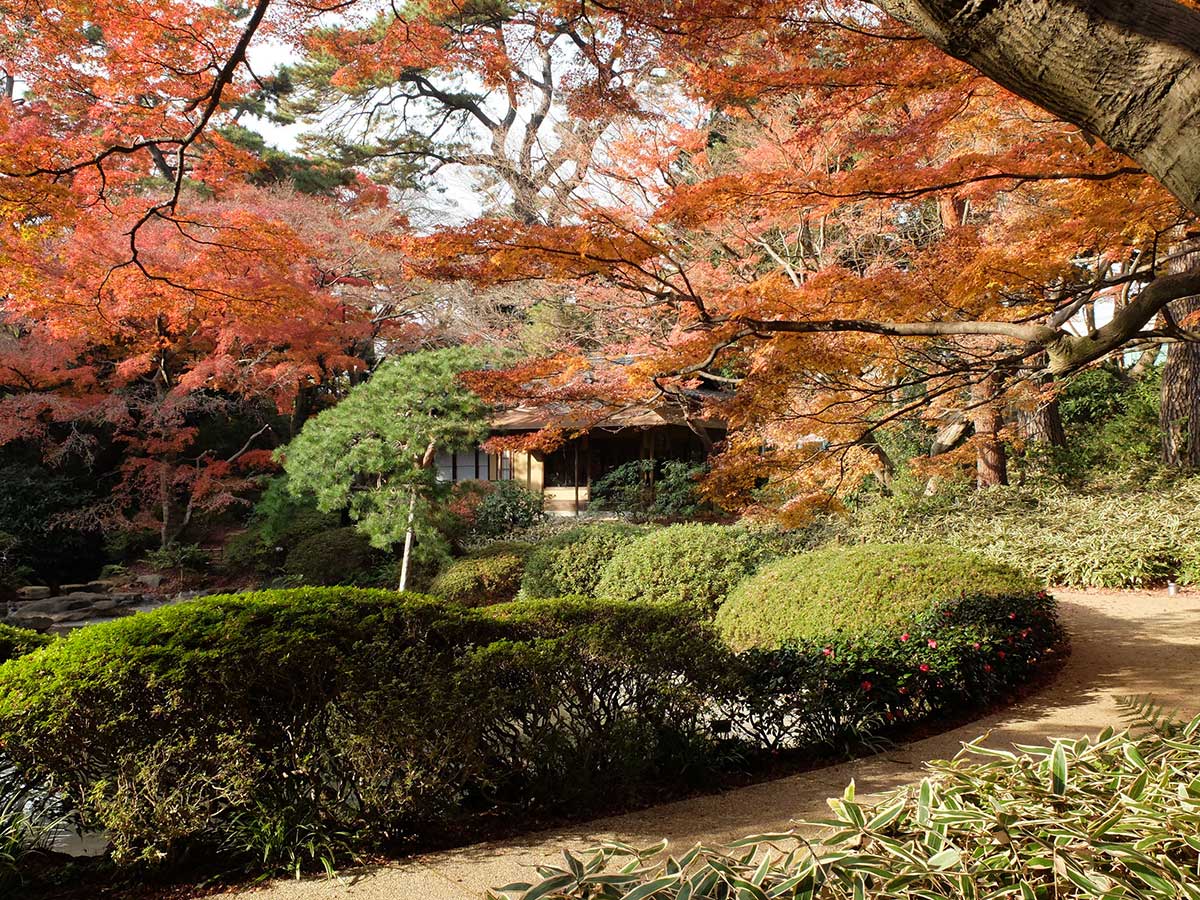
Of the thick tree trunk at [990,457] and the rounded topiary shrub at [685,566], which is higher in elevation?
the thick tree trunk at [990,457]

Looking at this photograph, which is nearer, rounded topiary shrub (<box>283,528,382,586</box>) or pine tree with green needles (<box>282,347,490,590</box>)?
pine tree with green needles (<box>282,347,490,590</box>)

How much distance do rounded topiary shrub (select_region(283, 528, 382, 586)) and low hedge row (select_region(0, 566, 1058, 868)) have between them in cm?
966

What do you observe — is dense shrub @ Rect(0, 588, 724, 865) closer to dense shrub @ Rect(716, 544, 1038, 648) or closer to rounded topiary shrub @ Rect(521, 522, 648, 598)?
dense shrub @ Rect(716, 544, 1038, 648)

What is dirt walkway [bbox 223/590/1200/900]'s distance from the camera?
2.90 m

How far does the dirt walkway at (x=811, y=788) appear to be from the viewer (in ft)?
9.50

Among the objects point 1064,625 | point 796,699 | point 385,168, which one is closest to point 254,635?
point 796,699

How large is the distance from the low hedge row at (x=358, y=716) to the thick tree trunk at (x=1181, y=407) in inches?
427

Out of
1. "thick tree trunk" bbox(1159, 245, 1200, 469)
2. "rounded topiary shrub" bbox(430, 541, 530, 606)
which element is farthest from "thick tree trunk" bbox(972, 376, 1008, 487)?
"rounded topiary shrub" bbox(430, 541, 530, 606)

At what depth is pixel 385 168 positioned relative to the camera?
20.2 meters

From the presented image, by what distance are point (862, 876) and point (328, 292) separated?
1690 cm

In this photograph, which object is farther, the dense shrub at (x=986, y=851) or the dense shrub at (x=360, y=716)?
the dense shrub at (x=360, y=716)

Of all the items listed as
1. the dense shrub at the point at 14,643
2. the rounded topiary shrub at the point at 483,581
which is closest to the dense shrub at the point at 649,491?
the rounded topiary shrub at the point at 483,581

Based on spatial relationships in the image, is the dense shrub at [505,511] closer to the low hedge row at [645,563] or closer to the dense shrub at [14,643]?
the low hedge row at [645,563]

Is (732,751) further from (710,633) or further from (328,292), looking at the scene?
(328,292)
